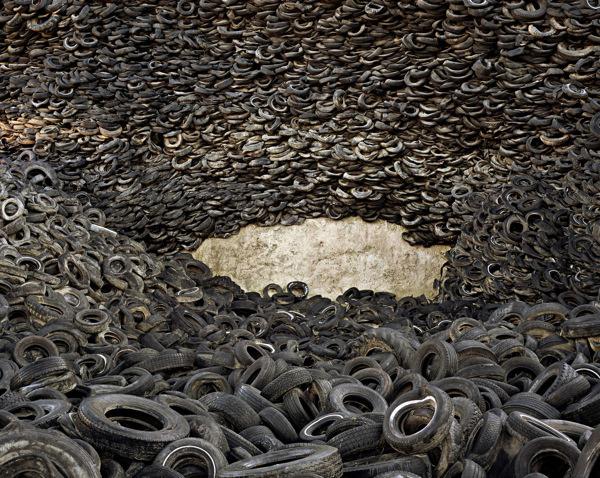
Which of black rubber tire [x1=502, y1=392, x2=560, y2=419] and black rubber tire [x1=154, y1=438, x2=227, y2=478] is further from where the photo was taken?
black rubber tire [x1=502, y1=392, x2=560, y2=419]

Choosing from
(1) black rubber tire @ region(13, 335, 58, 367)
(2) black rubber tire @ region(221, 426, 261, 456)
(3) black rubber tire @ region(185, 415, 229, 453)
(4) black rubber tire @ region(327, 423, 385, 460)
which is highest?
(4) black rubber tire @ region(327, 423, 385, 460)

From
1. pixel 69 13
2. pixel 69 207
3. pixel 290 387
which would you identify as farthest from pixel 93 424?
pixel 69 13

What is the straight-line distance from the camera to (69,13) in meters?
14.8

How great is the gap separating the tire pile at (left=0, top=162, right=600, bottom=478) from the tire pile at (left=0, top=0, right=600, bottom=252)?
3.09 meters

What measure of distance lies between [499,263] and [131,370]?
23.6 feet

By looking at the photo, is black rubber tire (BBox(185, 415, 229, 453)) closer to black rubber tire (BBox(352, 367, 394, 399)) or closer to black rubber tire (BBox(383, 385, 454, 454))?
black rubber tire (BBox(383, 385, 454, 454))

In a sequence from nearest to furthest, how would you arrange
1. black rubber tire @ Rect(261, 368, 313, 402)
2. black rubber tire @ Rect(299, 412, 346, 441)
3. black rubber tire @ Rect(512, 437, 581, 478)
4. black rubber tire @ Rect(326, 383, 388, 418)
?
black rubber tire @ Rect(512, 437, 581, 478)
black rubber tire @ Rect(299, 412, 346, 441)
black rubber tire @ Rect(326, 383, 388, 418)
black rubber tire @ Rect(261, 368, 313, 402)

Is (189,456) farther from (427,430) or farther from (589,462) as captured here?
(589,462)

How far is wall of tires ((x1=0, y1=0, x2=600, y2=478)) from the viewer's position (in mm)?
4793

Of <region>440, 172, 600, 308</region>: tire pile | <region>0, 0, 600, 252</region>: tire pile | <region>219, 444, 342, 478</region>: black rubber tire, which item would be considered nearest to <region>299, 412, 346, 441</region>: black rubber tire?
<region>219, 444, 342, 478</region>: black rubber tire

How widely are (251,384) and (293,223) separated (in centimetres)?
872

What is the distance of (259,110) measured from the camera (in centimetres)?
1430

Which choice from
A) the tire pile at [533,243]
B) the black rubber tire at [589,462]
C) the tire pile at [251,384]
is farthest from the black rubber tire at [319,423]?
the tire pile at [533,243]


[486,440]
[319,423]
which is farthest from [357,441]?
[486,440]
